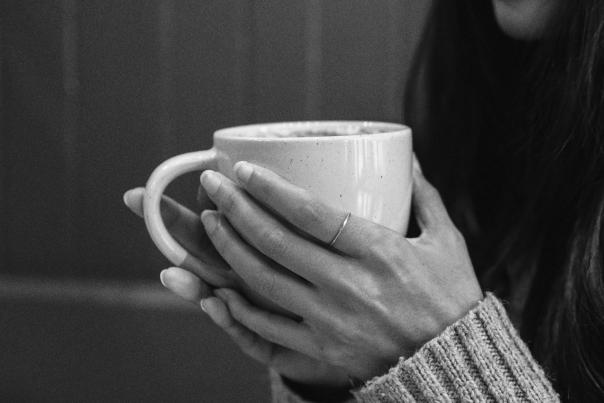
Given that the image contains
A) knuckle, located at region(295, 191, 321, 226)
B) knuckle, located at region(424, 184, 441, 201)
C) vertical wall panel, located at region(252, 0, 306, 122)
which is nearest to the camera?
knuckle, located at region(295, 191, 321, 226)

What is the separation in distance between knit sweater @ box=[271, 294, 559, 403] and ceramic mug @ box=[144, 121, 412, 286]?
0.09 meters

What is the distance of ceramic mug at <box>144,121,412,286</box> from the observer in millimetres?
420

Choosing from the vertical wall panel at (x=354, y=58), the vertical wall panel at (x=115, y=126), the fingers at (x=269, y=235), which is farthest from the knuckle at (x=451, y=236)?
the vertical wall panel at (x=115, y=126)

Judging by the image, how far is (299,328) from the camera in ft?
1.59

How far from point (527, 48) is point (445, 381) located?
0.43 metres

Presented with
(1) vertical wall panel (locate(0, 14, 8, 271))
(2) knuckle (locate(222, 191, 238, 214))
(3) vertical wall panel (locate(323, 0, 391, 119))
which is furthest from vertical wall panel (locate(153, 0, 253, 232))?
(2) knuckle (locate(222, 191, 238, 214))

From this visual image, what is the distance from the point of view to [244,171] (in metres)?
0.42

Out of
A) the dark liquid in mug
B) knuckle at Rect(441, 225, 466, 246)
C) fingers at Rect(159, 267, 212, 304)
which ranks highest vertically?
the dark liquid in mug

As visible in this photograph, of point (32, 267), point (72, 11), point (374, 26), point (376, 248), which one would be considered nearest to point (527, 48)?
point (374, 26)

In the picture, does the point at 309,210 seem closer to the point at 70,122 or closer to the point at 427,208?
the point at 427,208

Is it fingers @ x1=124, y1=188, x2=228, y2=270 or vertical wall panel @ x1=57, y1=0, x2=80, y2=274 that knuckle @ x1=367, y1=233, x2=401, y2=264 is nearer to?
fingers @ x1=124, y1=188, x2=228, y2=270

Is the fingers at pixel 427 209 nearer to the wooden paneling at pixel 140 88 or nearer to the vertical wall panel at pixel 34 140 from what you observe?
the wooden paneling at pixel 140 88

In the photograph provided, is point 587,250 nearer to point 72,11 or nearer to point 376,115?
point 376,115

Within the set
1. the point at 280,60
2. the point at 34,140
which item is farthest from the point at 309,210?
the point at 34,140
